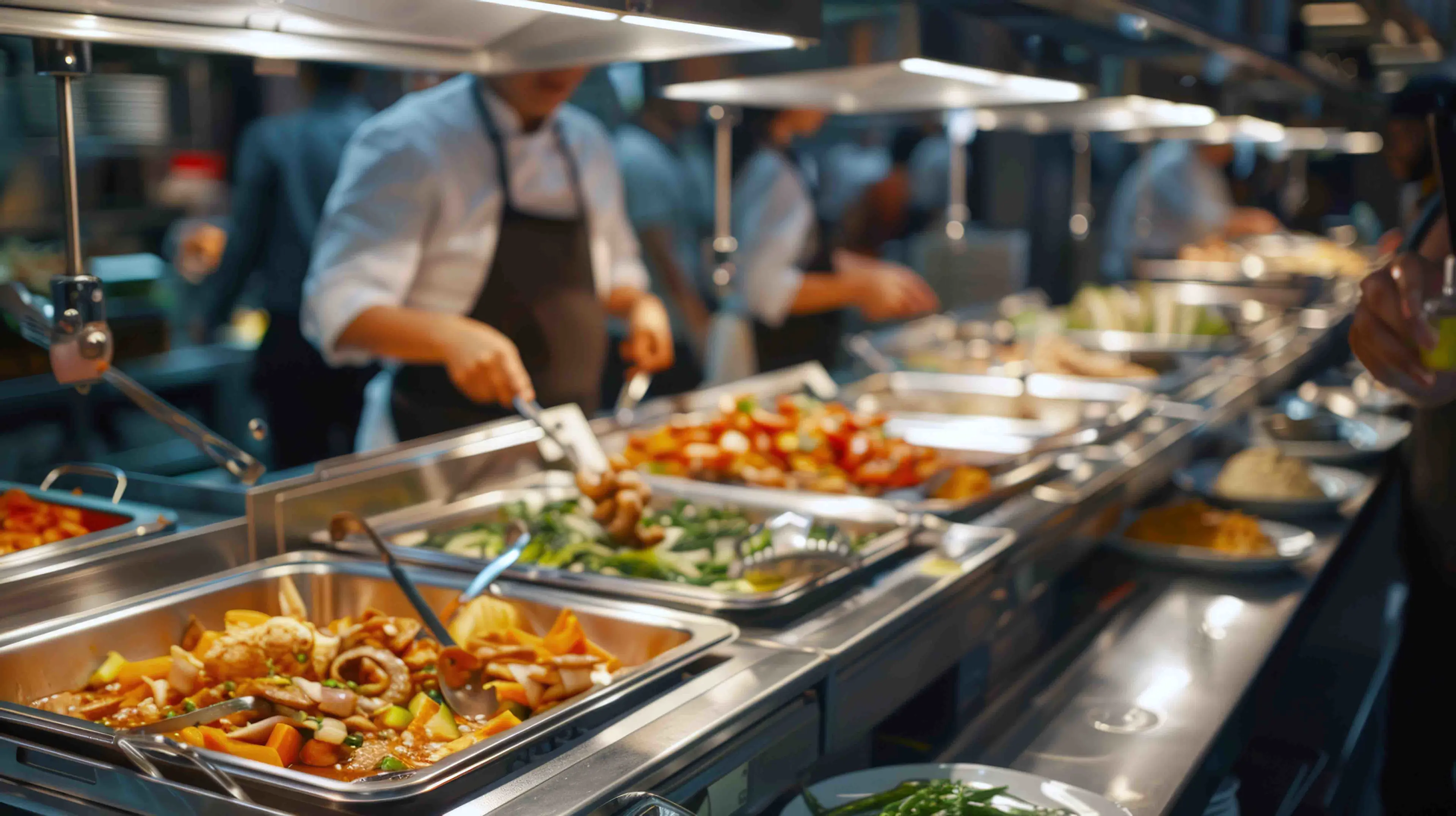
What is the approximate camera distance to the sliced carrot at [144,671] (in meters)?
1.23

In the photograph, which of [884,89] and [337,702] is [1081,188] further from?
[337,702]

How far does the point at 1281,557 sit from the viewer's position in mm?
2152

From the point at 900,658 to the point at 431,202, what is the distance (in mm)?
1367

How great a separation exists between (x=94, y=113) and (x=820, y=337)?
3472mm

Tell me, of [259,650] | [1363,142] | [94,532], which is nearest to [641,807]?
[259,650]

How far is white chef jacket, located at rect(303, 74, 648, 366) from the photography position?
2.23m

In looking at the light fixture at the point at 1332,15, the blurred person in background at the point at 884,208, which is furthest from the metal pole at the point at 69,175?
the blurred person in background at the point at 884,208

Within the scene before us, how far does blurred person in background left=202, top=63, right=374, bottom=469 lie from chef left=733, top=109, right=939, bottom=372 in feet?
4.48

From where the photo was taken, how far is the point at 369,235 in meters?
2.24

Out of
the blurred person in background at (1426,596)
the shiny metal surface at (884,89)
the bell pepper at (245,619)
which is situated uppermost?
the shiny metal surface at (884,89)

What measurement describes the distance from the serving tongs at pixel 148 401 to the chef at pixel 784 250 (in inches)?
98.4

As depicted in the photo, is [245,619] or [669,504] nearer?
[245,619]

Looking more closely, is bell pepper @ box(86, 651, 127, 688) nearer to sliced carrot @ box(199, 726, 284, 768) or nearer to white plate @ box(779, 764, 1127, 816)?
sliced carrot @ box(199, 726, 284, 768)

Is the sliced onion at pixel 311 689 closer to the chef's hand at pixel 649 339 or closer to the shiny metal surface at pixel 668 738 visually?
the shiny metal surface at pixel 668 738
